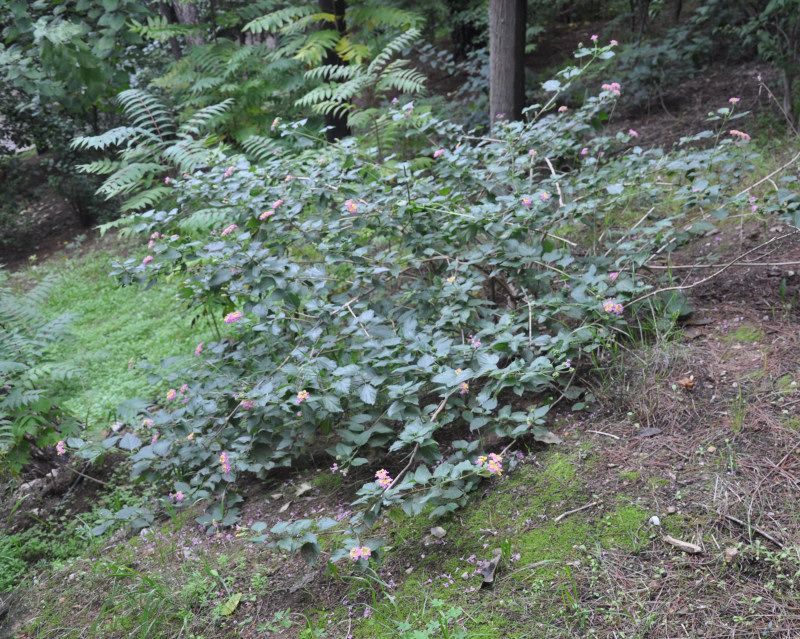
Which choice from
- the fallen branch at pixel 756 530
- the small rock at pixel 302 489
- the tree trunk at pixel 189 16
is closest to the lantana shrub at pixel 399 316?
the small rock at pixel 302 489

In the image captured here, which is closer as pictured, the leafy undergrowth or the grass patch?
the leafy undergrowth

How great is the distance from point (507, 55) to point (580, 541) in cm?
395

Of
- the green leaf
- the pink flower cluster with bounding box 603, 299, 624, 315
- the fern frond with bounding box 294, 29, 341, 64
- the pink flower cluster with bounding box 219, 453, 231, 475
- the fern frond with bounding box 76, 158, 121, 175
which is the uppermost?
the fern frond with bounding box 294, 29, 341, 64

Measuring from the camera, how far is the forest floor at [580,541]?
5.87ft

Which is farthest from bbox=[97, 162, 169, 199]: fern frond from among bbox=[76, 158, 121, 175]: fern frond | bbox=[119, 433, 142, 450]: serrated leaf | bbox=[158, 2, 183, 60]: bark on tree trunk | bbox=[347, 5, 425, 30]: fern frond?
bbox=[158, 2, 183, 60]: bark on tree trunk

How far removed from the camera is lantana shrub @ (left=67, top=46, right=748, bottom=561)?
2334 millimetres

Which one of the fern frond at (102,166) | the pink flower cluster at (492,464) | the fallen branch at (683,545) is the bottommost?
the fallen branch at (683,545)

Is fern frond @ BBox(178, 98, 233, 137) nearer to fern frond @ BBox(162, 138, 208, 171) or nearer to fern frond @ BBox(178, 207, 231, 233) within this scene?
fern frond @ BBox(162, 138, 208, 171)

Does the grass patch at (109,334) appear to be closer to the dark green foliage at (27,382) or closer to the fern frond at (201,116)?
the dark green foliage at (27,382)

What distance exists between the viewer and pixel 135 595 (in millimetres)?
2270

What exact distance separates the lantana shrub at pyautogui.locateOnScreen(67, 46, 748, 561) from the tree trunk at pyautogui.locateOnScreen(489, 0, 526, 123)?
59.7 inches

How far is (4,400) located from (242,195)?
58.1 inches

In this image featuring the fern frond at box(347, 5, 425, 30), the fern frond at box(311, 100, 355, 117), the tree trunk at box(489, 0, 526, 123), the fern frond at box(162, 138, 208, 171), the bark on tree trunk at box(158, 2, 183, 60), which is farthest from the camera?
the bark on tree trunk at box(158, 2, 183, 60)

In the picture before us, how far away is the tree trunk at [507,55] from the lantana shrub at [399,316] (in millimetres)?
1517
